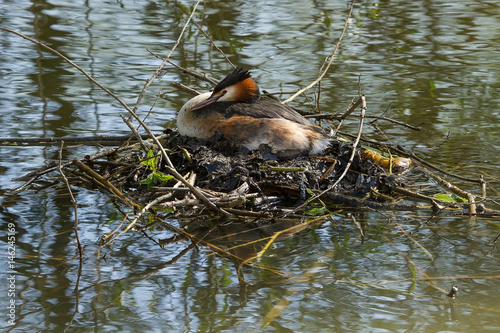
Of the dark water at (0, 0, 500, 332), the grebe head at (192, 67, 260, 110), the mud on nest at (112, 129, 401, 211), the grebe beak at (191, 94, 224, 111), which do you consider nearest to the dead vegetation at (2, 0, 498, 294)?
the mud on nest at (112, 129, 401, 211)

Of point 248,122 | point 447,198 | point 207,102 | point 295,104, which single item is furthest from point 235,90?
point 295,104

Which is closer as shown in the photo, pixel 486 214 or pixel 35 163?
pixel 486 214

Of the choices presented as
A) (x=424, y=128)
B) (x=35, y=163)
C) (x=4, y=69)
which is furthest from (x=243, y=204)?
(x=4, y=69)

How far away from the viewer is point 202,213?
435 cm

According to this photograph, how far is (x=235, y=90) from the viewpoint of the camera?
5105mm

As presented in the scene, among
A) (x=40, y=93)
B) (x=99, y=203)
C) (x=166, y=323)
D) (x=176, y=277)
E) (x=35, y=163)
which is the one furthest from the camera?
(x=40, y=93)

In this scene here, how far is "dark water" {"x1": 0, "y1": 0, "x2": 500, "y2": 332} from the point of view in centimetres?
323

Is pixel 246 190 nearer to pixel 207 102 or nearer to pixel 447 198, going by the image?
pixel 207 102

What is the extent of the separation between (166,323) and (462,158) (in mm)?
3270

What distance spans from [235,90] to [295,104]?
1.83 meters

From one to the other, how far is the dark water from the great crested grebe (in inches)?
27.7

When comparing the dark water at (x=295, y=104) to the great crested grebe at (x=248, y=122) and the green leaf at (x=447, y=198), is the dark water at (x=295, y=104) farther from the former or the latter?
the great crested grebe at (x=248, y=122)

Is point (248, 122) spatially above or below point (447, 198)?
above

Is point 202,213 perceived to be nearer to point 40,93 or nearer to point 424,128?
point 424,128
